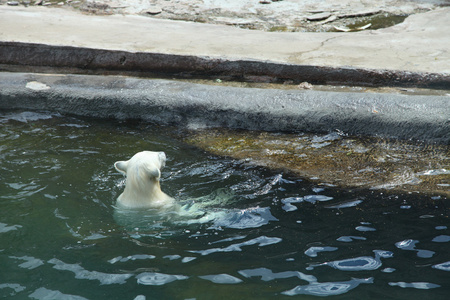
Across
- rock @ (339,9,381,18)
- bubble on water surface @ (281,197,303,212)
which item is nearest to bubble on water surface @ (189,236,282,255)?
bubble on water surface @ (281,197,303,212)

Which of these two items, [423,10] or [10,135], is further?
[423,10]

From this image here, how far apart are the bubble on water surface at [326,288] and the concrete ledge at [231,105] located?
2.32 metres

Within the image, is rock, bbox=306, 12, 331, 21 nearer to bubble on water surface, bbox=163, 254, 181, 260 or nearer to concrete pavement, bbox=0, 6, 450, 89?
concrete pavement, bbox=0, 6, 450, 89

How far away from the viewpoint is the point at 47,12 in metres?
8.66

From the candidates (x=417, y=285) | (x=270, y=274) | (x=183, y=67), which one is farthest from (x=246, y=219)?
(x=183, y=67)

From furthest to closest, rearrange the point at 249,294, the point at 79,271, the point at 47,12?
the point at 47,12, the point at 79,271, the point at 249,294

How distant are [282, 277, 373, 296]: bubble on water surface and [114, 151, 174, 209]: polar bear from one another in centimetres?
136

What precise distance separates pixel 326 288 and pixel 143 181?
1.57 m

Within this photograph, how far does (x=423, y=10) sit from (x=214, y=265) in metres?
7.60

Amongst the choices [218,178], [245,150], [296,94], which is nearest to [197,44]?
[296,94]

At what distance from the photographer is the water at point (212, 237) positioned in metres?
2.77

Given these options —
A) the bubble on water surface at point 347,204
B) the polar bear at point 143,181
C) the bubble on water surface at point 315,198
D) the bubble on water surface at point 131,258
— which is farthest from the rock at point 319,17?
the bubble on water surface at point 131,258

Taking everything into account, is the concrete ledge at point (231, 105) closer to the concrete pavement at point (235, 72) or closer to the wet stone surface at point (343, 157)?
the concrete pavement at point (235, 72)

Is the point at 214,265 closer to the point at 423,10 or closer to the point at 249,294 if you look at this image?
the point at 249,294
